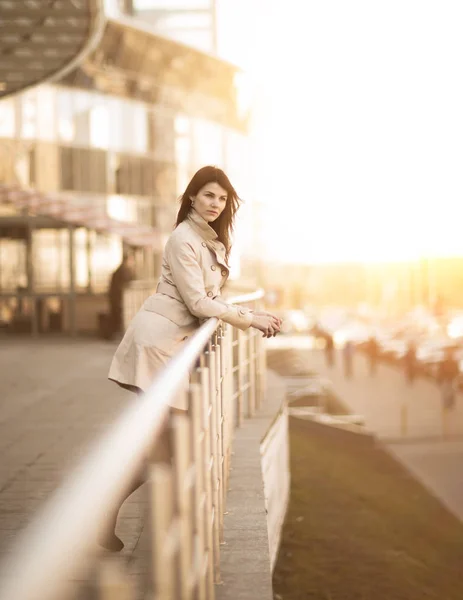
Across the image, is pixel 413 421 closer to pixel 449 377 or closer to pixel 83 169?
pixel 449 377

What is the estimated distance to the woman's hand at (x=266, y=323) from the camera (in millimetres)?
3709

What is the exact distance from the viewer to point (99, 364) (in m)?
13.9

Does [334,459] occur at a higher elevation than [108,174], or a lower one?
lower

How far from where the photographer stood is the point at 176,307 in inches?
136

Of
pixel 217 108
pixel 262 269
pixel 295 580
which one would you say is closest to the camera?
pixel 295 580

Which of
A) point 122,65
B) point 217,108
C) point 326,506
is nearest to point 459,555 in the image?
point 326,506

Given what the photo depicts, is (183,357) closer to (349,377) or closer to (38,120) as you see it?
(38,120)

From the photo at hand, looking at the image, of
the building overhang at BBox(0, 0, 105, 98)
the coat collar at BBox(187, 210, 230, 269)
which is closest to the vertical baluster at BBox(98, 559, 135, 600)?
the coat collar at BBox(187, 210, 230, 269)

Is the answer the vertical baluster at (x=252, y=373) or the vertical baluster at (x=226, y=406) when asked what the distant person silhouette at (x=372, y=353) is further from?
the vertical baluster at (x=226, y=406)

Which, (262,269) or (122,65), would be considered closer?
(122,65)

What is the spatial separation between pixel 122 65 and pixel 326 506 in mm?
19725

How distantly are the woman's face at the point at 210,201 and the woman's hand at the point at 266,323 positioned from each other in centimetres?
47

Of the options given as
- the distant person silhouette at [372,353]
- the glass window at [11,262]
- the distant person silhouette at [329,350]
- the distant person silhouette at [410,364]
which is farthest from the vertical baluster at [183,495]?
the distant person silhouette at [329,350]

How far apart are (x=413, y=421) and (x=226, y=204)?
27.4 metres
